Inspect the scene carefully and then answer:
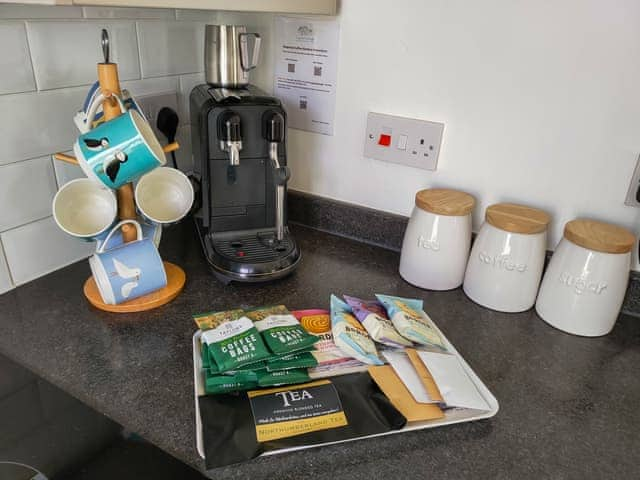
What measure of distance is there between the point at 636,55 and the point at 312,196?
66cm

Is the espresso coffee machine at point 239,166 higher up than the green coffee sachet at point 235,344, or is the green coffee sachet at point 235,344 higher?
the espresso coffee machine at point 239,166

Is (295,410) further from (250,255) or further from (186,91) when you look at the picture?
(186,91)

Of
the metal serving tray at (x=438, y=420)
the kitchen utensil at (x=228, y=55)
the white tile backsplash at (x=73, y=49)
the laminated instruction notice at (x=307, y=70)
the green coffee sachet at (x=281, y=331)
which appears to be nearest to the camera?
the metal serving tray at (x=438, y=420)

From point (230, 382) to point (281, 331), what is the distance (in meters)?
0.11

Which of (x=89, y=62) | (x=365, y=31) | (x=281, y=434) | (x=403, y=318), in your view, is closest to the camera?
(x=281, y=434)

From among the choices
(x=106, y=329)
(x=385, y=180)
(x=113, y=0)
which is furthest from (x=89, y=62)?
(x=385, y=180)

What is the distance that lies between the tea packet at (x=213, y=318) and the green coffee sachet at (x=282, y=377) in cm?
13

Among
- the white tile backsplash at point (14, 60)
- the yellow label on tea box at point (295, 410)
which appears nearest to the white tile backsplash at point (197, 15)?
the white tile backsplash at point (14, 60)

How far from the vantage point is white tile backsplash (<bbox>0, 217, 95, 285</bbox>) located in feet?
2.80

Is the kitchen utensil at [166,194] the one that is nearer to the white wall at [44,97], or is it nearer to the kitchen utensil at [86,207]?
the kitchen utensil at [86,207]

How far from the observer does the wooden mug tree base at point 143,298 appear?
830 mm

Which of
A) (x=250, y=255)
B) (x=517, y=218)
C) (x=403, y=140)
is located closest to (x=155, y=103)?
(x=250, y=255)

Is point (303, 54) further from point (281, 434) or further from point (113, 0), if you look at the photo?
point (281, 434)

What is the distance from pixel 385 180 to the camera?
1.08 m
